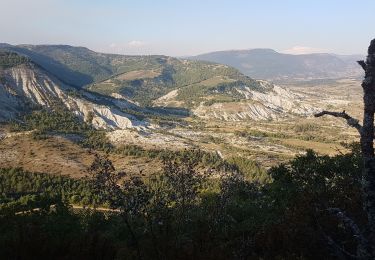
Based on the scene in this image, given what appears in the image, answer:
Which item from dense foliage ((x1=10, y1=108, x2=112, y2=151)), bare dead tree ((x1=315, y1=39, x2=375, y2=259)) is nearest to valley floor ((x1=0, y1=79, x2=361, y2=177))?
dense foliage ((x1=10, y1=108, x2=112, y2=151))

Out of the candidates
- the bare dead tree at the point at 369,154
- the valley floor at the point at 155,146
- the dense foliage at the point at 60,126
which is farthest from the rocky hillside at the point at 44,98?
the bare dead tree at the point at 369,154

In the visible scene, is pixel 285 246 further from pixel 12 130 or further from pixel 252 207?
pixel 12 130

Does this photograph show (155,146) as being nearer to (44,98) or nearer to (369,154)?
(44,98)

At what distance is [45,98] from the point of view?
18350 centimetres

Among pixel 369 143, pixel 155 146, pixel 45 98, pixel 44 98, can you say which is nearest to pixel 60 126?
pixel 44 98

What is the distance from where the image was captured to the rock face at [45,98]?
171500mm

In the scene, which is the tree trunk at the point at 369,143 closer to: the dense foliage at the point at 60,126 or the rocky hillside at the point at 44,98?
the dense foliage at the point at 60,126

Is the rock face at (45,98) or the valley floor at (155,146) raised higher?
the rock face at (45,98)

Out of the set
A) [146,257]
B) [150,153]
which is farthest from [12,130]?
[146,257]

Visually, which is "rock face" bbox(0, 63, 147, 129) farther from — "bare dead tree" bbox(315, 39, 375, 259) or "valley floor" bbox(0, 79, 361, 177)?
"bare dead tree" bbox(315, 39, 375, 259)

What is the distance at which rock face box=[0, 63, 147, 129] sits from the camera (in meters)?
172

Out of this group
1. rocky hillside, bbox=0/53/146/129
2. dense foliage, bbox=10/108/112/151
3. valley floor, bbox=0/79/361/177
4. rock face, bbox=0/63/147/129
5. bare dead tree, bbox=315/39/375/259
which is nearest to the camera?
Result: bare dead tree, bbox=315/39/375/259

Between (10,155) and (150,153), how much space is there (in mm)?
43151

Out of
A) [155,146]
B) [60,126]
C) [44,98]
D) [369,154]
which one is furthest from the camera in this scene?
[44,98]
